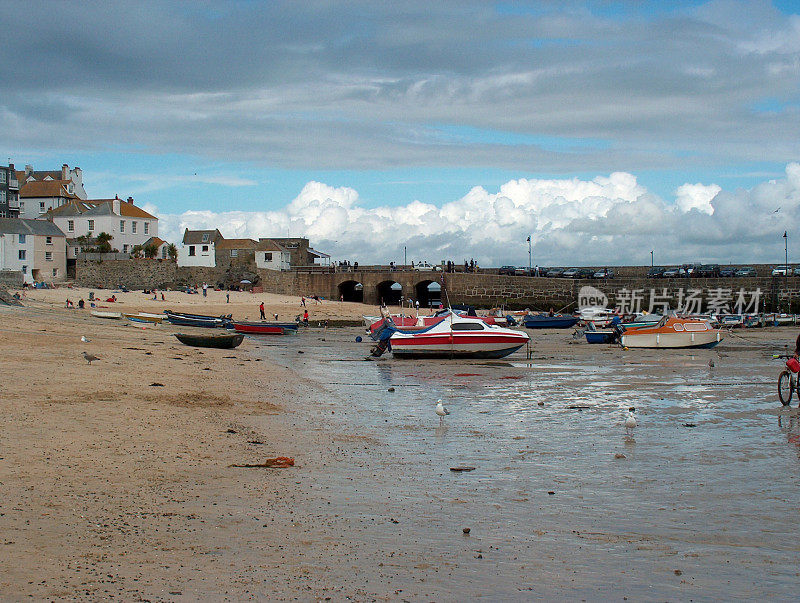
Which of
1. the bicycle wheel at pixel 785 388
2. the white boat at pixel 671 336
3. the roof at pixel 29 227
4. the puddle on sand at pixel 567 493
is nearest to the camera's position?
the puddle on sand at pixel 567 493

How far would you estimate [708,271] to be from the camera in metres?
64.4

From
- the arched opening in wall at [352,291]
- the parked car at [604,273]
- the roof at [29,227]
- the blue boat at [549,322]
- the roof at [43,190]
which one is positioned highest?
the roof at [43,190]

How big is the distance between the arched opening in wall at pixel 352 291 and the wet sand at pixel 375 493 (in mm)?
54283

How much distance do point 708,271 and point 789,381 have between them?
51577mm

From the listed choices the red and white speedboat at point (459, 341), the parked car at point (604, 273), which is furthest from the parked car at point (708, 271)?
the red and white speedboat at point (459, 341)

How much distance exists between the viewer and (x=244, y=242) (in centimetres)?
8019

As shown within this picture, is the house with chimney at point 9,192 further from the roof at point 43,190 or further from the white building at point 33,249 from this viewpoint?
the white building at point 33,249

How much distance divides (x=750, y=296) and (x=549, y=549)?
60015 millimetres

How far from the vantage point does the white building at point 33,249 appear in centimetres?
6538

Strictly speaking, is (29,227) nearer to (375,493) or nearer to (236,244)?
(236,244)

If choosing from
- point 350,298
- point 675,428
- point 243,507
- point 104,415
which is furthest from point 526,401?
point 350,298

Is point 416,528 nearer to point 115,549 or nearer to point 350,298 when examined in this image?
point 115,549

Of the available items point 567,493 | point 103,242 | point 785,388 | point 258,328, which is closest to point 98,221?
point 103,242

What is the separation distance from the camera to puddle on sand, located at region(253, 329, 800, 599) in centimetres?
668
